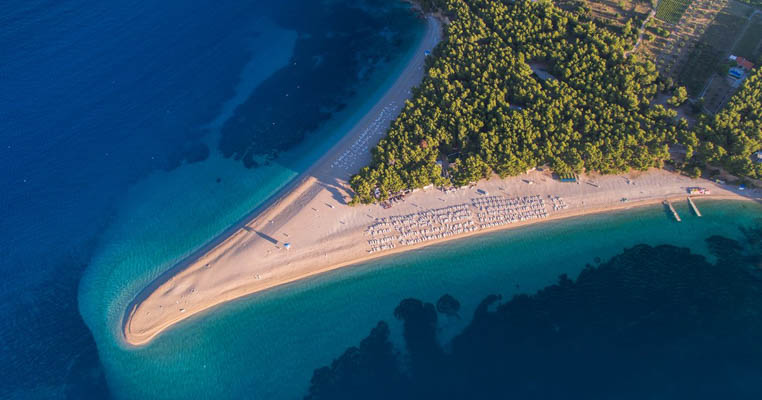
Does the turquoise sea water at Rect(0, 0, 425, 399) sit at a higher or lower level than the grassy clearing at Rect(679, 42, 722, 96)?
lower

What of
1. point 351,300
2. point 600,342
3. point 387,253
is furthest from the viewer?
point 387,253

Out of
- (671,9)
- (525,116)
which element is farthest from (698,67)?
(525,116)

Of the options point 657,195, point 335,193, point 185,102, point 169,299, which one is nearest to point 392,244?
→ point 335,193

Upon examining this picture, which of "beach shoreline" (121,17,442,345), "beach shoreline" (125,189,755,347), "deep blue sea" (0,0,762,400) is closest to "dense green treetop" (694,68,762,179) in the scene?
"beach shoreline" (125,189,755,347)

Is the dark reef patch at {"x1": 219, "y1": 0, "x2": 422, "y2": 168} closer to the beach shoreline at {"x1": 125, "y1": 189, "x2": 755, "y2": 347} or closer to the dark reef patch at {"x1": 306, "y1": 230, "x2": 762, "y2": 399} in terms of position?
the beach shoreline at {"x1": 125, "y1": 189, "x2": 755, "y2": 347}

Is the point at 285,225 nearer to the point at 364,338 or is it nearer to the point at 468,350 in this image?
the point at 364,338

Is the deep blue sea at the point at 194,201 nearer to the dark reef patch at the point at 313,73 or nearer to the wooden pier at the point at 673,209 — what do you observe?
the dark reef patch at the point at 313,73

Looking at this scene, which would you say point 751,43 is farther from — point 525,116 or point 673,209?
point 525,116

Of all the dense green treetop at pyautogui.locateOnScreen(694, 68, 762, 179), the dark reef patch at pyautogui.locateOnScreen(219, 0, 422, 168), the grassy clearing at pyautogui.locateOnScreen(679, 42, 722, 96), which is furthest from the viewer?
the dark reef patch at pyautogui.locateOnScreen(219, 0, 422, 168)
